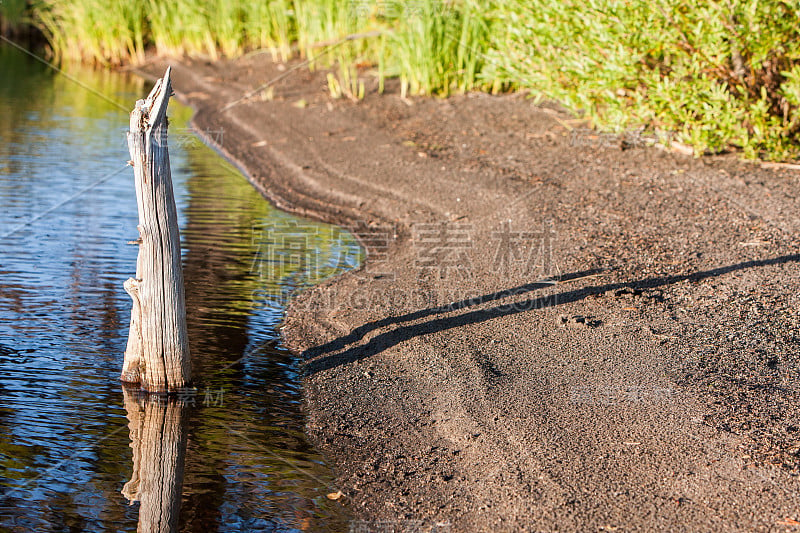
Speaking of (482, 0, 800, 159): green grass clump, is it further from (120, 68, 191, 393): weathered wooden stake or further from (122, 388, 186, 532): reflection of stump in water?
(122, 388, 186, 532): reflection of stump in water

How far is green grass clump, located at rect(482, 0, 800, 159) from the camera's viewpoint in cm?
832

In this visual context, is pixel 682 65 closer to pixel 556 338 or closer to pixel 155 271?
pixel 556 338

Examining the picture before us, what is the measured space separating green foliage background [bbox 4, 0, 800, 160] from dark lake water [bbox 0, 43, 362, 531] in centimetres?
340

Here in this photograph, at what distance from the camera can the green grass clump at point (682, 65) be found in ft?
27.3

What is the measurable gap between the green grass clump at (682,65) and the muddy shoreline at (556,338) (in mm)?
444

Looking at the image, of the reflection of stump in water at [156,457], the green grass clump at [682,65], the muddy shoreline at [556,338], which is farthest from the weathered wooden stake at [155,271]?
the green grass clump at [682,65]

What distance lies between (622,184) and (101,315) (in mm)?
5226

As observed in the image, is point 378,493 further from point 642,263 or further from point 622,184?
point 622,184

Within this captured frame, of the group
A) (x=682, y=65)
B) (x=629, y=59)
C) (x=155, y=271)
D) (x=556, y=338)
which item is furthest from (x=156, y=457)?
(x=682, y=65)

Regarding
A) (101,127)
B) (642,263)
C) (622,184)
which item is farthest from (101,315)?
(101,127)

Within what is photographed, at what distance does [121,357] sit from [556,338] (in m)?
2.76

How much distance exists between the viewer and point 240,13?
→ 18.2 metres

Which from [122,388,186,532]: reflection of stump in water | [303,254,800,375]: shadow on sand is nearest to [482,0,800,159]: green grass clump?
[303,254,800,375]: shadow on sand

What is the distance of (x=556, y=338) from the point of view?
18.1 feet
